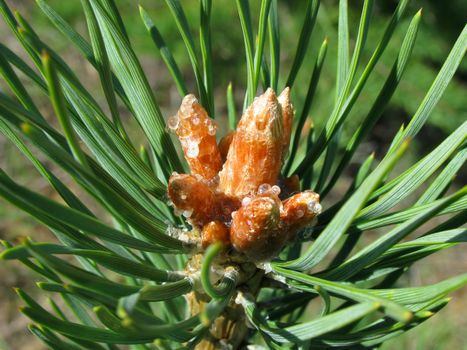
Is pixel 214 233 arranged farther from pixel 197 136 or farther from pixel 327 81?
pixel 327 81

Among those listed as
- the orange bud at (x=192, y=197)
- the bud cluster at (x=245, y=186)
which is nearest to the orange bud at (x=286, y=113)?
the bud cluster at (x=245, y=186)

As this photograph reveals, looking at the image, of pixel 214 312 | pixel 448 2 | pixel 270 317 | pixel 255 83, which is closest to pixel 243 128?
pixel 255 83

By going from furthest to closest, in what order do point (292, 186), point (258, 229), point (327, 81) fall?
point (327, 81), point (292, 186), point (258, 229)

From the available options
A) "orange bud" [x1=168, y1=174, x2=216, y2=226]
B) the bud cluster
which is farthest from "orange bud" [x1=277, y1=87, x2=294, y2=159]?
"orange bud" [x1=168, y1=174, x2=216, y2=226]

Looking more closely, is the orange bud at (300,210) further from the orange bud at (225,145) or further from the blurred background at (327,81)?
the blurred background at (327,81)

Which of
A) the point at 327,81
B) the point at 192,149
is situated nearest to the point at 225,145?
the point at 192,149

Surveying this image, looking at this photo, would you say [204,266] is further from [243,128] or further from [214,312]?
[243,128]

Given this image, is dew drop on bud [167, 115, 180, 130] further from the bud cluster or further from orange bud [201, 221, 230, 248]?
orange bud [201, 221, 230, 248]
